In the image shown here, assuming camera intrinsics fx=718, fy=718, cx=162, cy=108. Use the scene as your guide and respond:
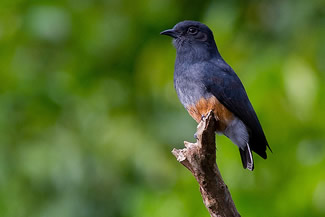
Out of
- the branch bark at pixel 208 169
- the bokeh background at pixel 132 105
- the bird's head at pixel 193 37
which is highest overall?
the bird's head at pixel 193 37

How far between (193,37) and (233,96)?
639 mm

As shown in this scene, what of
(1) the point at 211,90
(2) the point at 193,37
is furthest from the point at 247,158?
(2) the point at 193,37

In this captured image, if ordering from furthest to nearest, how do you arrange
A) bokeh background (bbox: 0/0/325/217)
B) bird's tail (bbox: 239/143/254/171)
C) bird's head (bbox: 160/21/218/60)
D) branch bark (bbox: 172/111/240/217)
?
bokeh background (bbox: 0/0/325/217), bird's head (bbox: 160/21/218/60), bird's tail (bbox: 239/143/254/171), branch bark (bbox: 172/111/240/217)

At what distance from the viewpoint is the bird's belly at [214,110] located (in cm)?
522

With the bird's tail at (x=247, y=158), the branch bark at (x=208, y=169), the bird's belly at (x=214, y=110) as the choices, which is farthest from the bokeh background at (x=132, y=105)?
the branch bark at (x=208, y=169)

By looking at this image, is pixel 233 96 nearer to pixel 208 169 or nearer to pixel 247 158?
pixel 247 158

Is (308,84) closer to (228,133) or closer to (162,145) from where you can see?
(228,133)

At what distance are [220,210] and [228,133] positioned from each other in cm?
98

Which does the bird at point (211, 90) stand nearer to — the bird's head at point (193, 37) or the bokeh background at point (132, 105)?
the bird's head at point (193, 37)

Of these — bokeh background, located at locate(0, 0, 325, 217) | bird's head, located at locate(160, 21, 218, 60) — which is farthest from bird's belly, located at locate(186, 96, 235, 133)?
bokeh background, located at locate(0, 0, 325, 217)

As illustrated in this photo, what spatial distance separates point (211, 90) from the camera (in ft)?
17.3

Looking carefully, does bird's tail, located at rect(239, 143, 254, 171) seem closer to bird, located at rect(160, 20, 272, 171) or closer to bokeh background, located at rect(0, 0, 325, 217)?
bird, located at rect(160, 20, 272, 171)

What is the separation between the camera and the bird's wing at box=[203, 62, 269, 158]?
5289 millimetres

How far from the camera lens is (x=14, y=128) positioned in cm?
880
